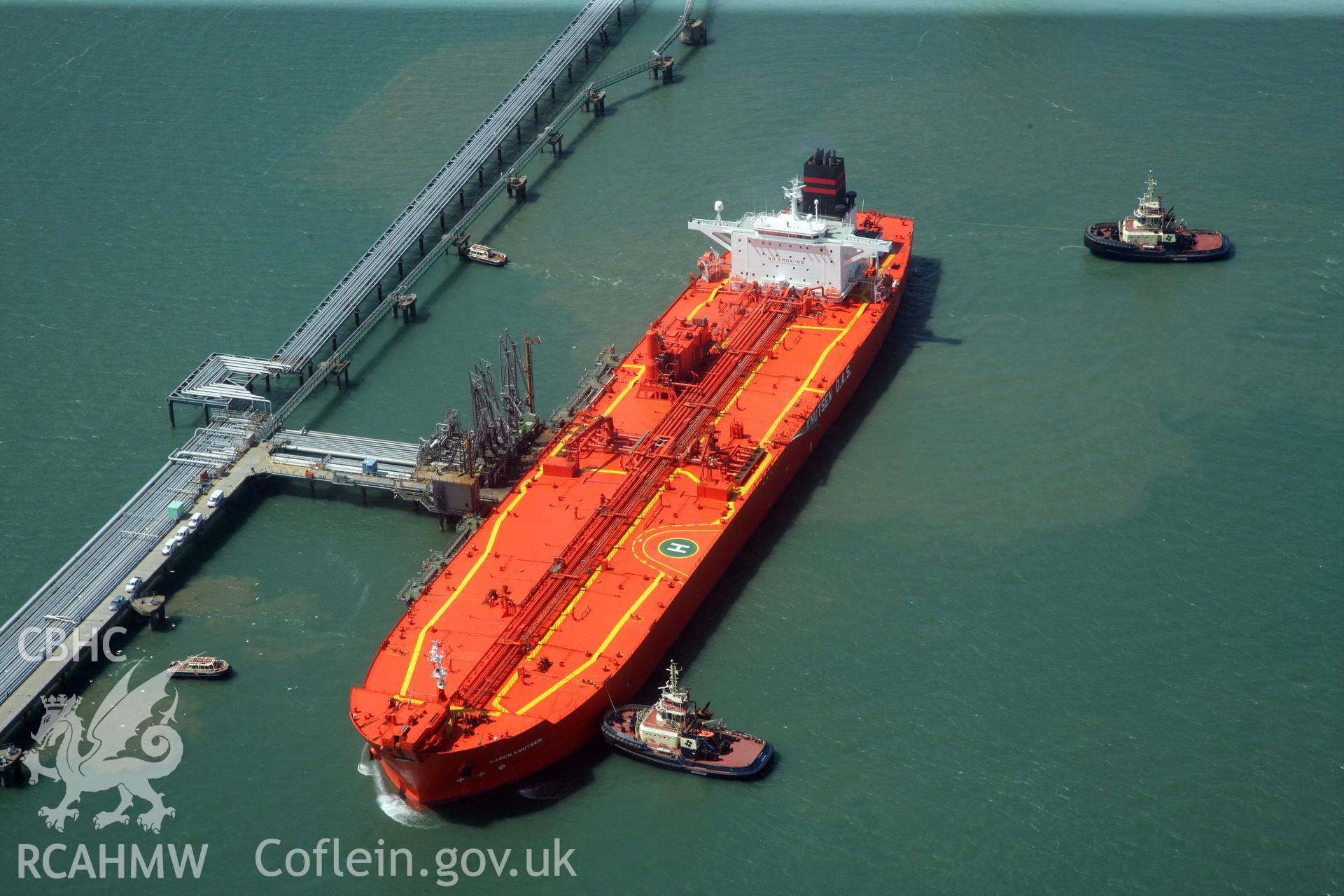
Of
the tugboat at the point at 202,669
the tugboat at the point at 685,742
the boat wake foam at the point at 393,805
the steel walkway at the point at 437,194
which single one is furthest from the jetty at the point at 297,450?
the tugboat at the point at 685,742

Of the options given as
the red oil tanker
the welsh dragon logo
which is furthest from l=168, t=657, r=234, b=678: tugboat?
the red oil tanker

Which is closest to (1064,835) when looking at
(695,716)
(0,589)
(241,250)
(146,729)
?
(695,716)

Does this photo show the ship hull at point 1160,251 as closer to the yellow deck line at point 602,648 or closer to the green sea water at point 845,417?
the green sea water at point 845,417

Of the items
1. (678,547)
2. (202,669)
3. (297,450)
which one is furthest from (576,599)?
(297,450)

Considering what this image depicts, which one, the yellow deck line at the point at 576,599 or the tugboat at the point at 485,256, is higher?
the tugboat at the point at 485,256

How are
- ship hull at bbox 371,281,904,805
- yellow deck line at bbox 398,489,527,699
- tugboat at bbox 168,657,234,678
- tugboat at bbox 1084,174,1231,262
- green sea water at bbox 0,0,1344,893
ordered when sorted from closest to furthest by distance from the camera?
ship hull at bbox 371,281,904,805 < green sea water at bbox 0,0,1344,893 < yellow deck line at bbox 398,489,527,699 < tugboat at bbox 168,657,234,678 < tugboat at bbox 1084,174,1231,262
